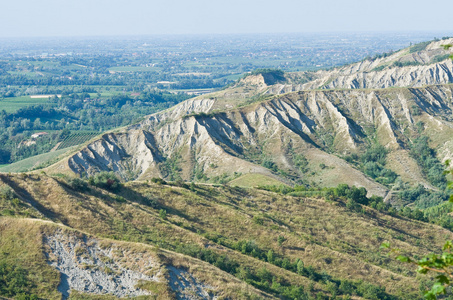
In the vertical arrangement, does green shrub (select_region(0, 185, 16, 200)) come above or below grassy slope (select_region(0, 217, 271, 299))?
above

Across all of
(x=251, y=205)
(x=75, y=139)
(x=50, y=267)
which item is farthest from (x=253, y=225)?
(x=75, y=139)

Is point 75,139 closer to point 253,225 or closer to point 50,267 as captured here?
point 253,225

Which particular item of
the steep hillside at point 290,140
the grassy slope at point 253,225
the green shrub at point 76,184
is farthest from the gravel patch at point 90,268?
the steep hillside at point 290,140

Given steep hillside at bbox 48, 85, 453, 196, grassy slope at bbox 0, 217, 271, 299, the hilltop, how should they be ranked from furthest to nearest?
steep hillside at bbox 48, 85, 453, 196 → the hilltop → grassy slope at bbox 0, 217, 271, 299

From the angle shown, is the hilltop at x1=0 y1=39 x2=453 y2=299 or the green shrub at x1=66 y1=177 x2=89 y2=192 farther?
the green shrub at x1=66 y1=177 x2=89 y2=192

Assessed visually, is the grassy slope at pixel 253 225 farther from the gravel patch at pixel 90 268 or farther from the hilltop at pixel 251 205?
the gravel patch at pixel 90 268

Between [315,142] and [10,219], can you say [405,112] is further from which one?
[10,219]

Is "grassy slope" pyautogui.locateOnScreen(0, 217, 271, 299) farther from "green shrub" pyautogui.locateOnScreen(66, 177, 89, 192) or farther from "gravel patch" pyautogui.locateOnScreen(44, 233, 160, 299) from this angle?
"green shrub" pyautogui.locateOnScreen(66, 177, 89, 192)

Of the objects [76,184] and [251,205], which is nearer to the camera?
[76,184]

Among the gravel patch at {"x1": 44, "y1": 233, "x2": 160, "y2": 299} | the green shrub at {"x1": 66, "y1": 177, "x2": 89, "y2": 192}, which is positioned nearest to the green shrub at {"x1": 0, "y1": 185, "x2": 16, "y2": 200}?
the green shrub at {"x1": 66, "y1": 177, "x2": 89, "y2": 192}
